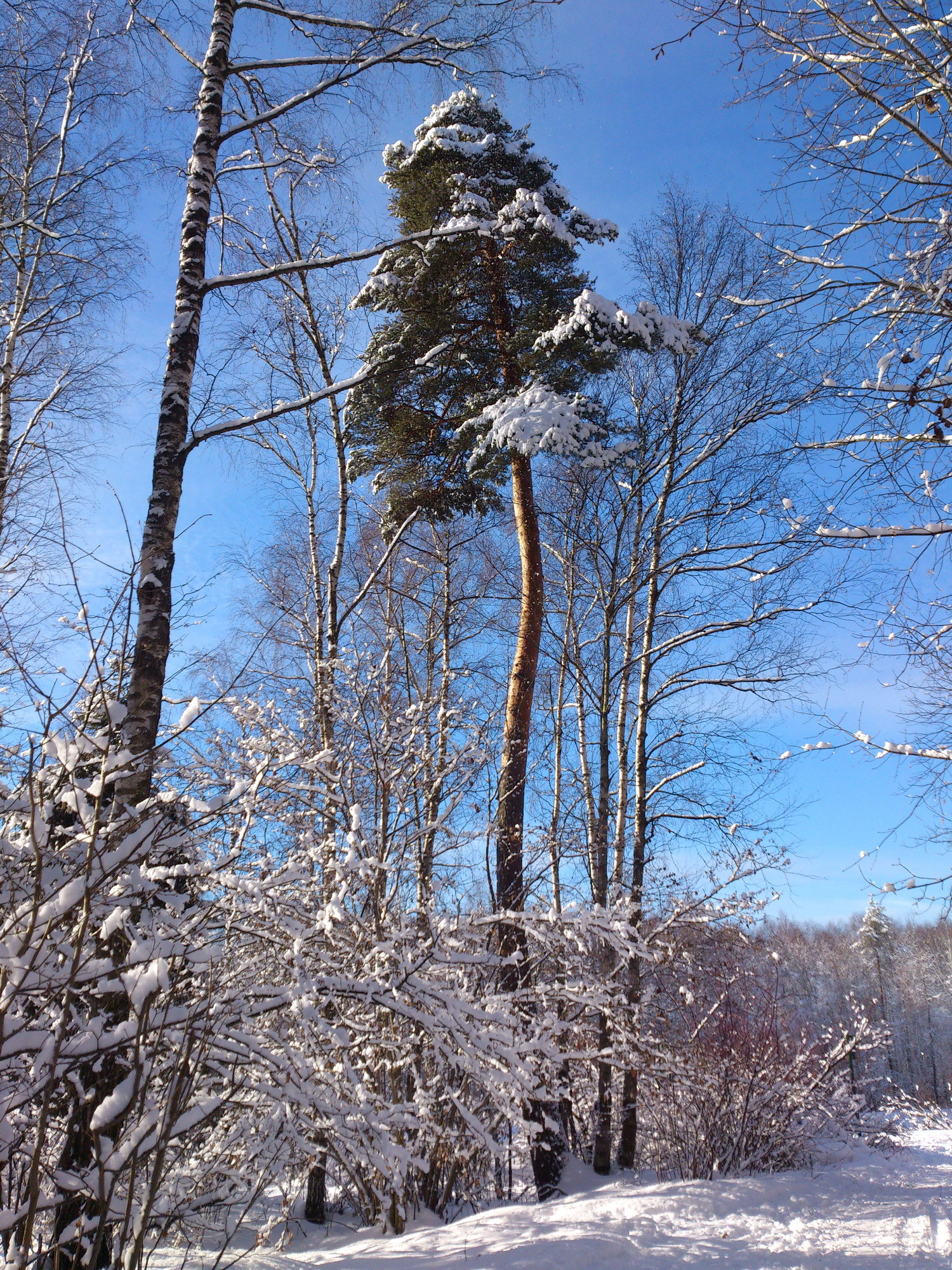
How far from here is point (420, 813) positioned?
546 cm

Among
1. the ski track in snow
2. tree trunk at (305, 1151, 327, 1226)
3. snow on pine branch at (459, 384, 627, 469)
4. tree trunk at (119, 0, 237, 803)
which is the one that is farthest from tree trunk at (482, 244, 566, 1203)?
tree trunk at (119, 0, 237, 803)

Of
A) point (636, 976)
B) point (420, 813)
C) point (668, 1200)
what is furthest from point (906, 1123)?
point (420, 813)

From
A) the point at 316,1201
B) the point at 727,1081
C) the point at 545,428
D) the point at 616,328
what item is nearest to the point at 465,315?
the point at 616,328

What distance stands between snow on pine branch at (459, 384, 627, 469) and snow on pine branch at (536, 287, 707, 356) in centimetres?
54

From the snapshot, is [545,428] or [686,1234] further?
[545,428]

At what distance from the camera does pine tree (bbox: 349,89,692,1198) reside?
713 cm

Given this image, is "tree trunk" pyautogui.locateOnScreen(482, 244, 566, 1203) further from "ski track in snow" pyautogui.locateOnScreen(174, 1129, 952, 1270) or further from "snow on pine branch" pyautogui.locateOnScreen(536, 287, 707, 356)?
"snow on pine branch" pyautogui.locateOnScreen(536, 287, 707, 356)

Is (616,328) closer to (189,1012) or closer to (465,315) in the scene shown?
(465,315)

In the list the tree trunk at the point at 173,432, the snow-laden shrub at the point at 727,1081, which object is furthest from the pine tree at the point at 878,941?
the tree trunk at the point at 173,432

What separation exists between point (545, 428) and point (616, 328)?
4.59 ft

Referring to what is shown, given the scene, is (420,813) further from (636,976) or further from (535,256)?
(535,256)

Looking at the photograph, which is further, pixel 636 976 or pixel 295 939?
pixel 636 976

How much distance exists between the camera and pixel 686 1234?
4086mm

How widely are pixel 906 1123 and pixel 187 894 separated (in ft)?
60.9
